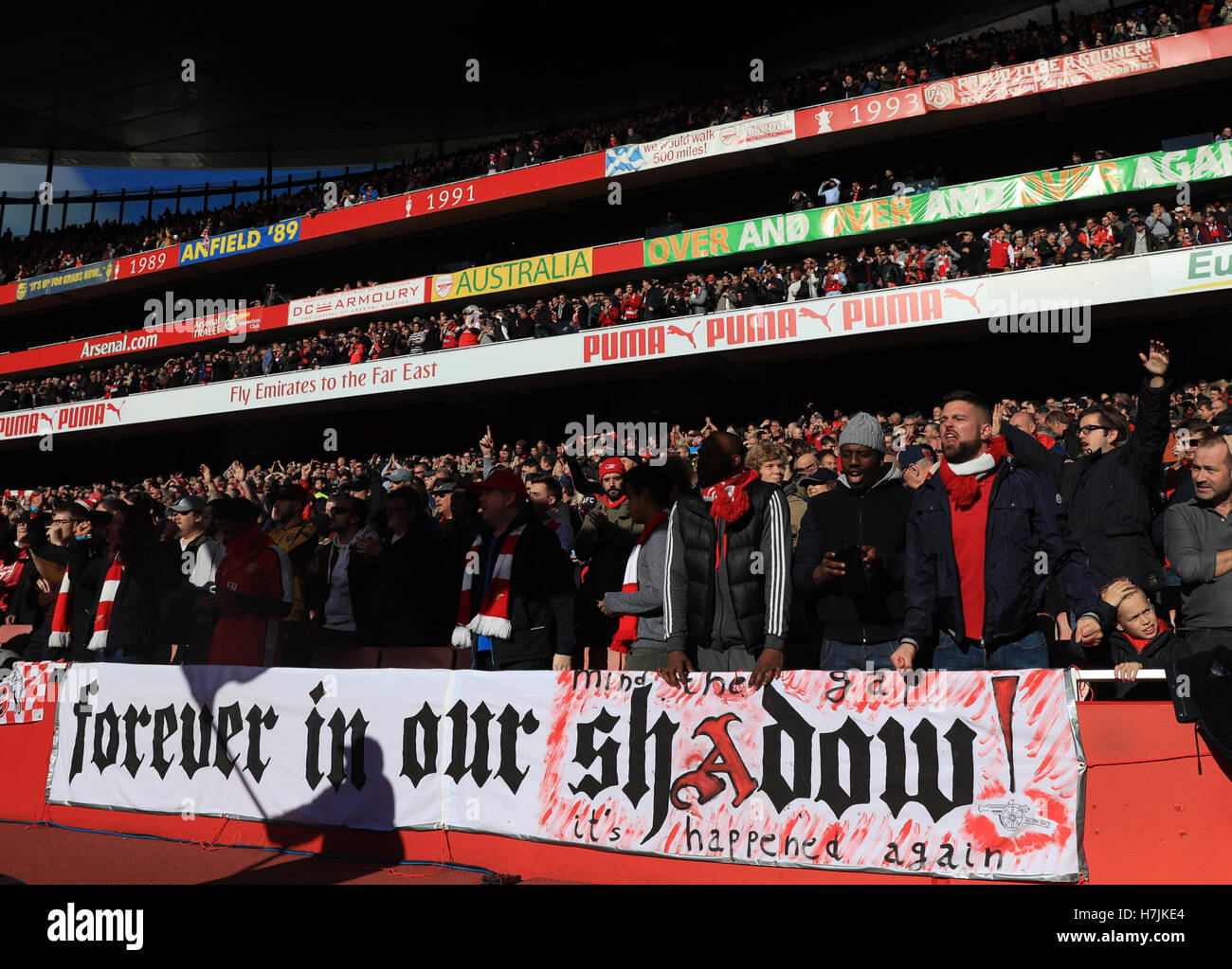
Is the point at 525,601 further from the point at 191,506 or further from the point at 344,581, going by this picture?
the point at 191,506

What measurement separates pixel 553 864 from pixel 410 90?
29.9 m

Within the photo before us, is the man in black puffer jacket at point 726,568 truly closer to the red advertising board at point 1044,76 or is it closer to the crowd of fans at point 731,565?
the crowd of fans at point 731,565

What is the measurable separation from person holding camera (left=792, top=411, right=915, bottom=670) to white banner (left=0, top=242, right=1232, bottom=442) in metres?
14.4

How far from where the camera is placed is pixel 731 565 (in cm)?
432

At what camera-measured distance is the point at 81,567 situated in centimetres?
677

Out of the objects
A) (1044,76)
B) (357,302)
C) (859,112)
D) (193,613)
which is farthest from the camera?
(357,302)

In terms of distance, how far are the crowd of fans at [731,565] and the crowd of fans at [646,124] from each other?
15841 millimetres

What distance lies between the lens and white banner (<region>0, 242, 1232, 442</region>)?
16.6 m

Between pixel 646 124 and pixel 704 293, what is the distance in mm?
6996

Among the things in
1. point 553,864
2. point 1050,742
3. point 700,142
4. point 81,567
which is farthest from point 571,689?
point 700,142

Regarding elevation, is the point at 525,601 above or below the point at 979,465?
below

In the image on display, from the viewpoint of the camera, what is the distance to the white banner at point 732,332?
54.5 ft

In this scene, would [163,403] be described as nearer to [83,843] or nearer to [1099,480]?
[83,843]

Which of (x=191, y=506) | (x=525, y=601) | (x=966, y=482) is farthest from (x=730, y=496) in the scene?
(x=191, y=506)
